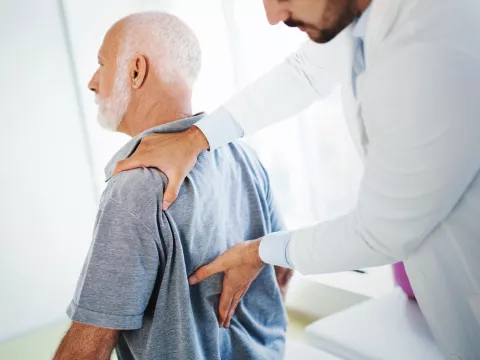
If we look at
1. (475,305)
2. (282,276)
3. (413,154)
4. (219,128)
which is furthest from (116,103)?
(475,305)

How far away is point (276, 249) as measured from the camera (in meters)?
0.84

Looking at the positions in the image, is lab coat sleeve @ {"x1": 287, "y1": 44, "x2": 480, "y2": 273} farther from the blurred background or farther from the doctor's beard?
the blurred background

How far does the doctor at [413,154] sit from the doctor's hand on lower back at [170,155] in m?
0.01

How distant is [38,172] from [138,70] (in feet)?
4.00

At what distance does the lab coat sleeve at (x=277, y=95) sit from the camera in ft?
3.54

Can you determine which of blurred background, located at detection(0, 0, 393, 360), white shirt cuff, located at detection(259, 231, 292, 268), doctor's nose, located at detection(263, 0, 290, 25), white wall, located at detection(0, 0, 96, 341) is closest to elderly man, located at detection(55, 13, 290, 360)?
white shirt cuff, located at detection(259, 231, 292, 268)

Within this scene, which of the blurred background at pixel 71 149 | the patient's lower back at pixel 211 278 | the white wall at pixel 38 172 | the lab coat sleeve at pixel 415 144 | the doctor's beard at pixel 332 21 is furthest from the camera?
the white wall at pixel 38 172

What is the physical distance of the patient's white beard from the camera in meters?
1.09

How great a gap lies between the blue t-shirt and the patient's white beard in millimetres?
155

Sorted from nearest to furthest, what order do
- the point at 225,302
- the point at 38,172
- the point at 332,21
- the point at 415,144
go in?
the point at 415,144
the point at 332,21
the point at 225,302
the point at 38,172

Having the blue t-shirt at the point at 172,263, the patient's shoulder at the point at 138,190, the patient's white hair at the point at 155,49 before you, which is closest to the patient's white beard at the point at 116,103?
the patient's white hair at the point at 155,49

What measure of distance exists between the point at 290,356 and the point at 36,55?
1.70 m

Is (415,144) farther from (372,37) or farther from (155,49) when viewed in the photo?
(155,49)

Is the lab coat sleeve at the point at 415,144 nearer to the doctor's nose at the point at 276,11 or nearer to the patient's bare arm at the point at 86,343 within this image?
the doctor's nose at the point at 276,11
